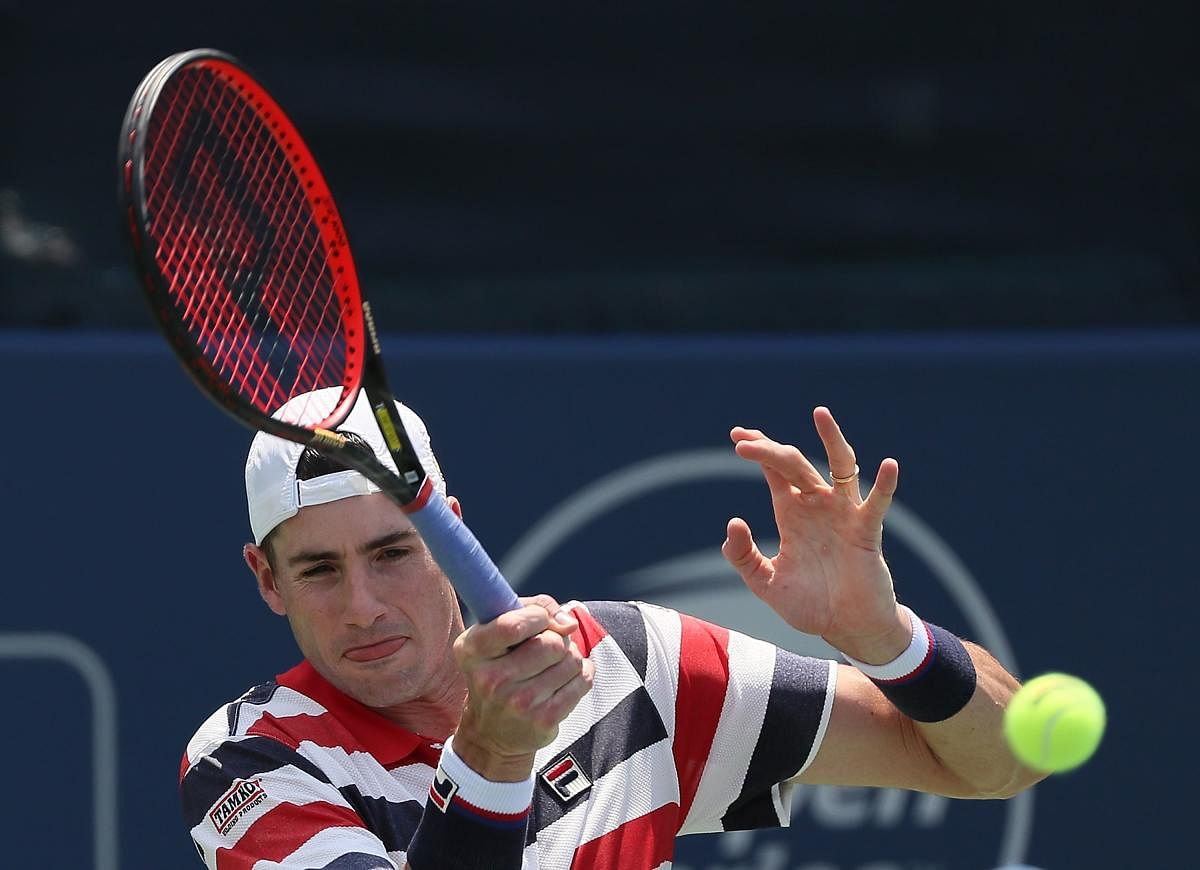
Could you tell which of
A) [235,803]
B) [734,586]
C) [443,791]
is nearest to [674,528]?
[734,586]

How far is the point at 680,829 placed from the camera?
9.41 ft

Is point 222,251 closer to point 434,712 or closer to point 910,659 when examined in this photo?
point 434,712

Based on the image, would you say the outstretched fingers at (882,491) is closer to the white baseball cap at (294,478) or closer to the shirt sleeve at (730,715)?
the shirt sleeve at (730,715)

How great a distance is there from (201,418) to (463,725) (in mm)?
1968

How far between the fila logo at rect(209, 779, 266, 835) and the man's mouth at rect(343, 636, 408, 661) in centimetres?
23

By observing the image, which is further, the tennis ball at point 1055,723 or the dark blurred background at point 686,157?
the dark blurred background at point 686,157

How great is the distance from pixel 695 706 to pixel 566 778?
25cm

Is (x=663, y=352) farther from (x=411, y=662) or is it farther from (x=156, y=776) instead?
(x=411, y=662)

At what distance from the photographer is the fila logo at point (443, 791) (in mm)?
2229

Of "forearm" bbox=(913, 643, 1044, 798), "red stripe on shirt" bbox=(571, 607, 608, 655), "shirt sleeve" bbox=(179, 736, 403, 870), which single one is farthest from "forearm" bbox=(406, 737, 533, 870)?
"forearm" bbox=(913, 643, 1044, 798)

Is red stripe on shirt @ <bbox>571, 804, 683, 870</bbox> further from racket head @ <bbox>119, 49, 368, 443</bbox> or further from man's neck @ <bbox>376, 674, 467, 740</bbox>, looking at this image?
racket head @ <bbox>119, 49, 368, 443</bbox>

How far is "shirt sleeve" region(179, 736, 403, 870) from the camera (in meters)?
2.39

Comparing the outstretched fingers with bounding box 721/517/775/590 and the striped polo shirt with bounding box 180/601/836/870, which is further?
→ the outstretched fingers with bounding box 721/517/775/590

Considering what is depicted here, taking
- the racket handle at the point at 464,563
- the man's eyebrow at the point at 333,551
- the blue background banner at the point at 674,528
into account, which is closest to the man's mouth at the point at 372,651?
the man's eyebrow at the point at 333,551
